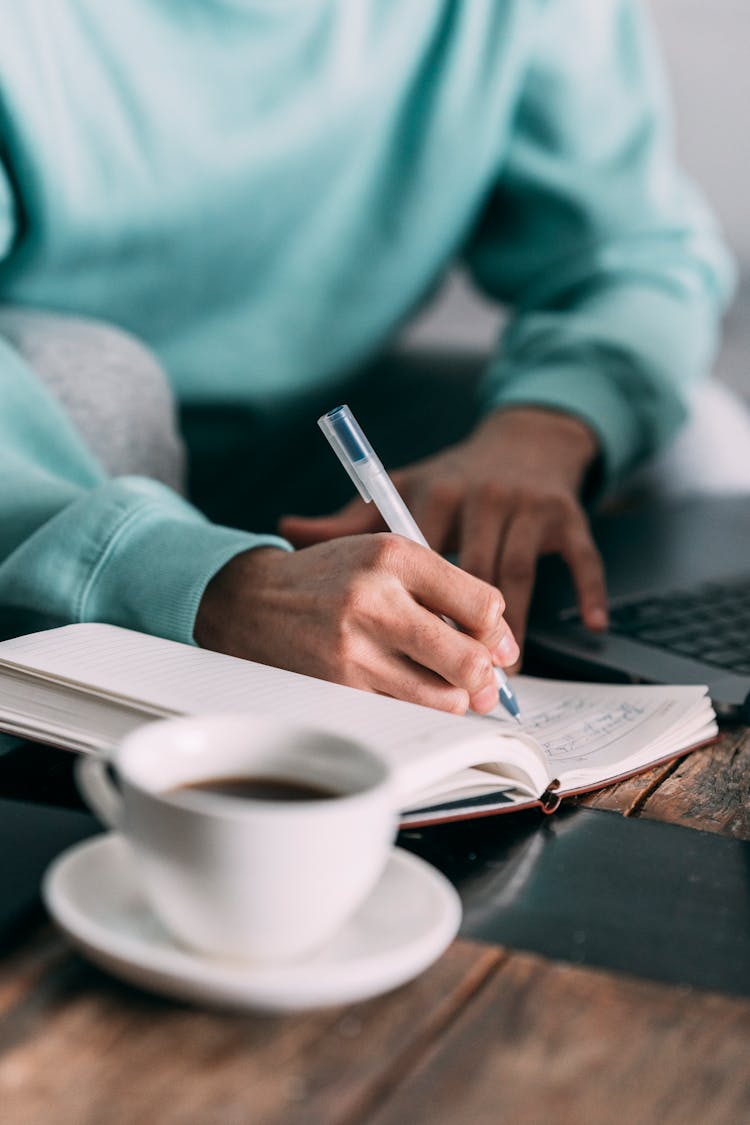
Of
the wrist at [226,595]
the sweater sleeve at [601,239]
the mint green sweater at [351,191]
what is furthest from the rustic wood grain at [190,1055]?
the sweater sleeve at [601,239]

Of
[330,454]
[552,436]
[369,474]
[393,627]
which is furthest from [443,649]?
[330,454]

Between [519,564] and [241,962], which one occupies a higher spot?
[241,962]

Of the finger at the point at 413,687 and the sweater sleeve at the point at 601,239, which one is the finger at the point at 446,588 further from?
the sweater sleeve at the point at 601,239

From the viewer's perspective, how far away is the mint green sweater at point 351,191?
122 centimetres

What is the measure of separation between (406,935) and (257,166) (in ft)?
3.56

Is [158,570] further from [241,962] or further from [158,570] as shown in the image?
[241,962]

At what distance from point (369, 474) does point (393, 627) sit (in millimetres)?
118

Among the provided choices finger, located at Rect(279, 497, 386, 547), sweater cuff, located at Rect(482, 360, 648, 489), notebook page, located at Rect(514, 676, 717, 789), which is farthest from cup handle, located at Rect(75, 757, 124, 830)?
sweater cuff, located at Rect(482, 360, 648, 489)

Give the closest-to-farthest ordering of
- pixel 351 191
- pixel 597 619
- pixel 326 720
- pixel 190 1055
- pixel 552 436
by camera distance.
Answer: pixel 190 1055, pixel 326 720, pixel 597 619, pixel 552 436, pixel 351 191

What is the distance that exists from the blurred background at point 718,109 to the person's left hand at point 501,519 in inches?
47.6

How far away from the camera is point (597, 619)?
0.90 meters

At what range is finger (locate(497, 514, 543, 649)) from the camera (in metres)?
0.91

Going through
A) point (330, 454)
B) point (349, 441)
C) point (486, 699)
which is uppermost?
point (349, 441)

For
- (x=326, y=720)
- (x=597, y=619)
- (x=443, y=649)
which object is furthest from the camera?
(x=597, y=619)
